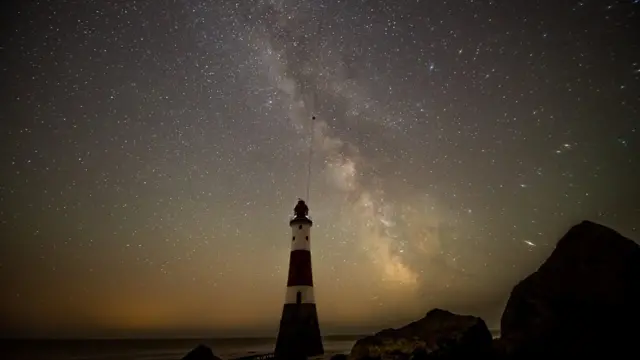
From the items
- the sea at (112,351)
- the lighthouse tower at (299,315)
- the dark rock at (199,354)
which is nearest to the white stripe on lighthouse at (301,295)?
the lighthouse tower at (299,315)

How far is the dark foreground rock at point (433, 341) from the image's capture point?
52.1 ft

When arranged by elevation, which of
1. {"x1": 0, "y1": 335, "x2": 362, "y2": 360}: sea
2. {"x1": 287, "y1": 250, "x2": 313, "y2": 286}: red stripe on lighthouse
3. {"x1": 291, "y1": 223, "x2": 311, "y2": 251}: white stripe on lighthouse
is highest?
{"x1": 291, "y1": 223, "x2": 311, "y2": 251}: white stripe on lighthouse

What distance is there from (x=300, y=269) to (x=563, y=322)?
49.6 ft

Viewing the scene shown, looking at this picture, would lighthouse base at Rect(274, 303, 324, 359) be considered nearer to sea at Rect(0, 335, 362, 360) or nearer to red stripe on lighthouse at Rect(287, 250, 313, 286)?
red stripe on lighthouse at Rect(287, 250, 313, 286)

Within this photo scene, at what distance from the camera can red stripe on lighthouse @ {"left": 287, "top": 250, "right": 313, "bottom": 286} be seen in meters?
25.7

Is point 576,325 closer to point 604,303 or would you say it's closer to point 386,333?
point 604,303

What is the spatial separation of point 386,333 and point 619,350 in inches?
390

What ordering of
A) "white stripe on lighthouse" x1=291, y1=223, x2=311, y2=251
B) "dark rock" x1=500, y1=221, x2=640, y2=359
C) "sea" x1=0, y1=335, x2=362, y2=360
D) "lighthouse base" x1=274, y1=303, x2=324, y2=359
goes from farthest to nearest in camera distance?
"sea" x1=0, y1=335, x2=362, y2=360, "white stripe on lighthouse" x1=291, y1=223, x2=311, y2=251, "lighthouse base" x1=274, y1=303, x2=324, y2=359, "dark rock" x1=500, y1=221, x2=640, y2=359

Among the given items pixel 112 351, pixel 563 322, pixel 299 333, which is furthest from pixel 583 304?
pixel 112 351

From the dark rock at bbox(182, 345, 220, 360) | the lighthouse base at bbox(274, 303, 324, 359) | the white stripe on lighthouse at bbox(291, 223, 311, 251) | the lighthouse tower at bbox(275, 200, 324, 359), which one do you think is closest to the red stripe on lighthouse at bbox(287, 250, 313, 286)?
the lighthouse tower at bbox(275, 200, 324, 359)

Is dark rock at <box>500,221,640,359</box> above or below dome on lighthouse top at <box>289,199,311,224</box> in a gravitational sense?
below

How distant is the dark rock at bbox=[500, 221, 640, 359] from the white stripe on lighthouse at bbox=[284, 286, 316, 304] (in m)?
11.7

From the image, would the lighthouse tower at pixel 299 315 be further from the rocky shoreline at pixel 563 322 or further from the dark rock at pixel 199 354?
the rocky shoreline at pixel 563 322

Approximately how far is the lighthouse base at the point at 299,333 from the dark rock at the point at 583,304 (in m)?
→ 11.4
